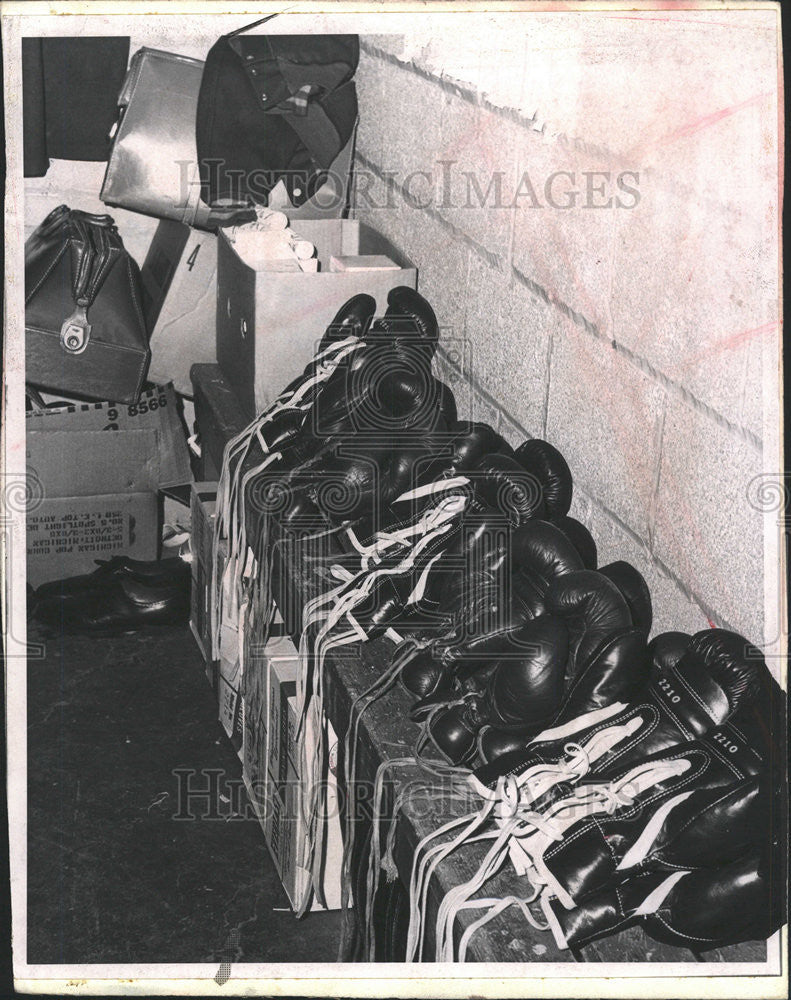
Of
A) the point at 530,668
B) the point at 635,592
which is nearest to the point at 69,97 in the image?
the point at 635,592

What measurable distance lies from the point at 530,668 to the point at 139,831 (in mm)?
1521

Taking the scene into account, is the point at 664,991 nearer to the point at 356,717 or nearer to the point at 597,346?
the point at 356,717

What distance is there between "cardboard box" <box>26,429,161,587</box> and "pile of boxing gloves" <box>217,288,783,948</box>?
121 centimetres

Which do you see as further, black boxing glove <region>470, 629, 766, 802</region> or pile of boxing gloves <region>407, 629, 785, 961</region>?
black boxing glove <region>470, 629, 766, 802</region>

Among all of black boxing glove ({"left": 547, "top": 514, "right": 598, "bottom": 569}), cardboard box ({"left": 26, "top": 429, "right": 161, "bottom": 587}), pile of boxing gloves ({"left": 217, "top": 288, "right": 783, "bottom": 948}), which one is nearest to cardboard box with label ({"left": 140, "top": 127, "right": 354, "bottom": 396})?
cardboard box ({"left": 26, "top": 429, "right": 161, "bottom": 587})

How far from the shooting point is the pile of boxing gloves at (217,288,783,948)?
174cm

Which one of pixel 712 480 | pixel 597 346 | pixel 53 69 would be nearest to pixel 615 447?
pixel 597 346

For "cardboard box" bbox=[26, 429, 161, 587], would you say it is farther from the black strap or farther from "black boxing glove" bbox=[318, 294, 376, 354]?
the black strap

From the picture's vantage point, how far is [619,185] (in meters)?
2.37

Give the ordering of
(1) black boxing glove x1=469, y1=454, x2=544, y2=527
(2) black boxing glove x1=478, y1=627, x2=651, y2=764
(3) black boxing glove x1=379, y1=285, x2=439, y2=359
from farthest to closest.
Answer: (3) black boxing glove x1=379, y1=285, x2=439, y2=359 → (1) black boxing glove x1=469, y1=454, x2=544, y2=527 → (2) black boxing glove x1=478, y1=627, x2=651, y2=764

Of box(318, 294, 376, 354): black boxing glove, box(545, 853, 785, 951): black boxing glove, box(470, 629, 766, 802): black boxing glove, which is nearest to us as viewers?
box(545, 853, 785, 951): black boxing glove

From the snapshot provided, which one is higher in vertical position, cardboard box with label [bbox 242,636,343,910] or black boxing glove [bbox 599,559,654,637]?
black boxing glove [bbox 599,559,654,637]

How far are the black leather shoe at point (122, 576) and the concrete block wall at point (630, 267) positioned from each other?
4.00 feet

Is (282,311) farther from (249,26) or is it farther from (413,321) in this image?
(249,26)
